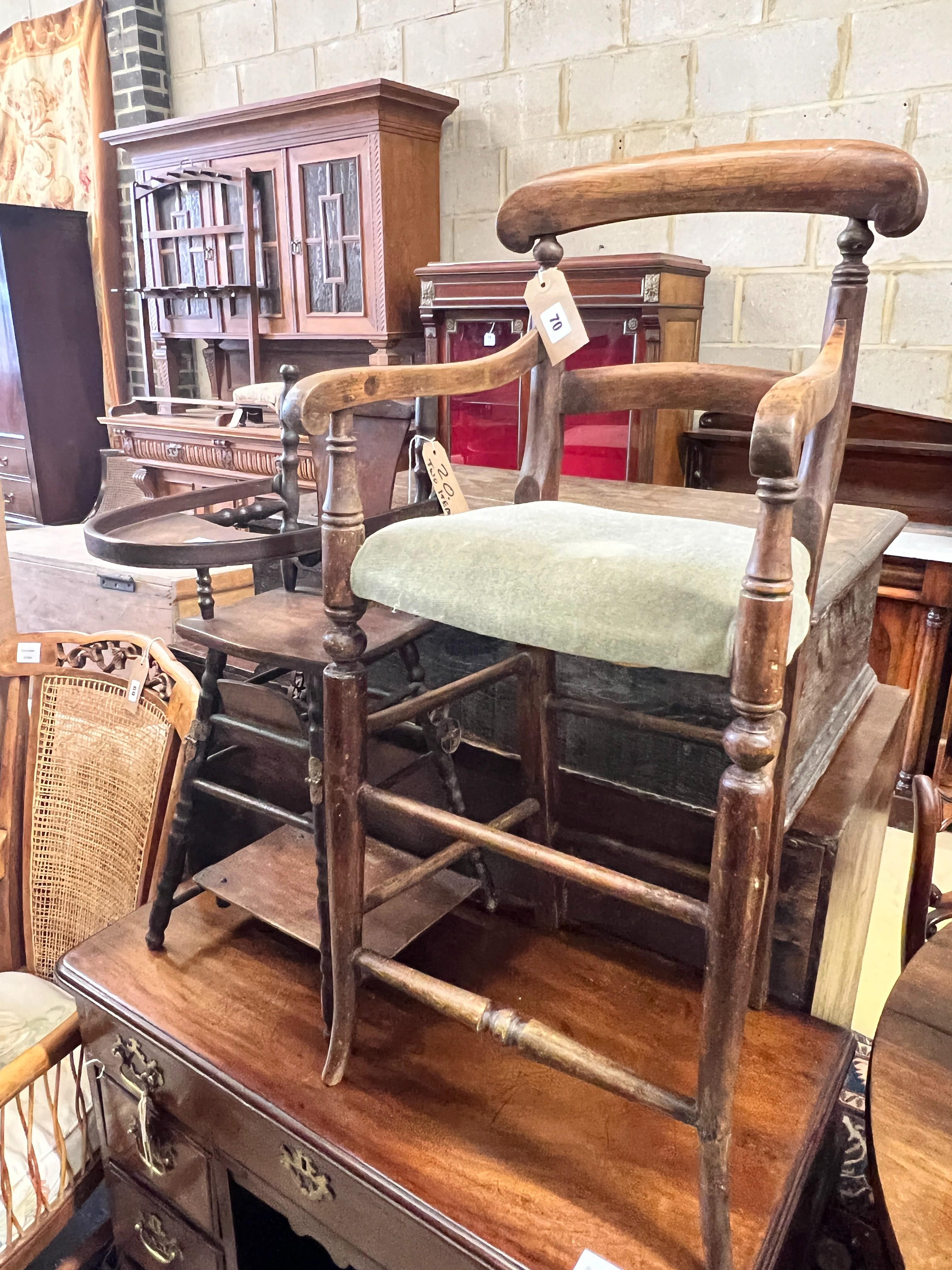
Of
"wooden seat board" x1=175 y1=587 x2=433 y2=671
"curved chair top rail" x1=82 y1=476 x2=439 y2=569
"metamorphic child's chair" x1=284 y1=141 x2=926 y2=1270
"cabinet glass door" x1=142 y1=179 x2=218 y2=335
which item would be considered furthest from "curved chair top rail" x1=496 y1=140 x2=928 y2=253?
"cabinet glass door" x1=142 y1=179 x2=218 y2=335

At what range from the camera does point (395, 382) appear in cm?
84

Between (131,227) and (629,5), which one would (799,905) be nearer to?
(629,5)

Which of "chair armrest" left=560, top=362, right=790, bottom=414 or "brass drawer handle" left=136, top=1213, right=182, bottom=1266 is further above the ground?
"chair armrest" left=560, top=362, right=790, bottom=414

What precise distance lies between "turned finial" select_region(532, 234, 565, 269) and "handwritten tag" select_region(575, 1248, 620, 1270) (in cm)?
99

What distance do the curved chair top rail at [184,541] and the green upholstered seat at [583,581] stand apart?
117mm

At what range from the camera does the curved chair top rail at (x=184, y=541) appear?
0.88 meters

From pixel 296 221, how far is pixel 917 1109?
10.9ft

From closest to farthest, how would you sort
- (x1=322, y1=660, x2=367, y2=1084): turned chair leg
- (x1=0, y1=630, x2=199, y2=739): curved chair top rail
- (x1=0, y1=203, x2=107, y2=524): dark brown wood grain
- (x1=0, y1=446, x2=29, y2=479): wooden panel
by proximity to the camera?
1. (x1=322, y1=660, x2=367, y2=1084): turned chair leg
2. (x1=0, y1=630, x2=199, y2=739): curved chair top rail
3. (x1=0, y1=203, x2=107, y2=524): dark brown wood grain
4. (x1=0, y1=446, x2=29, y2=479): wooden panel

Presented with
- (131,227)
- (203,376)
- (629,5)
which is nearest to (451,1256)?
(629,5)

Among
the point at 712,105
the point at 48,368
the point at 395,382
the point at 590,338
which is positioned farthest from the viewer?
the point at 48,368

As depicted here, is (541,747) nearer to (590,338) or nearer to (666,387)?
(666,387)

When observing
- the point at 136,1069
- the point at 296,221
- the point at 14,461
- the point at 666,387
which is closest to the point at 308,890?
the point at 136,1069

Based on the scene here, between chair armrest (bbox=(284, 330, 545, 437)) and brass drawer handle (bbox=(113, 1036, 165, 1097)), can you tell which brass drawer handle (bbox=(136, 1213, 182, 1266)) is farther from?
chair armrest (bbox=(284, 330, 545, 437))

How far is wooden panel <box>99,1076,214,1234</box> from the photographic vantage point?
1.08 metres
